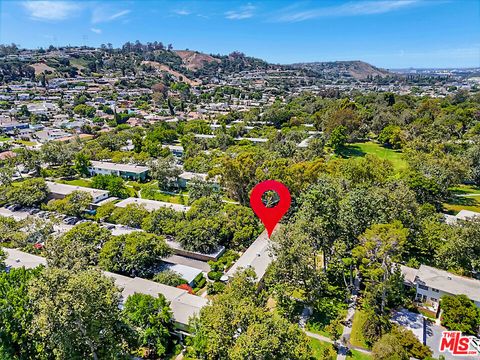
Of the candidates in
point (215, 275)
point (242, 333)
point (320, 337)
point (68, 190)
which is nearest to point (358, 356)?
point (320, 337)

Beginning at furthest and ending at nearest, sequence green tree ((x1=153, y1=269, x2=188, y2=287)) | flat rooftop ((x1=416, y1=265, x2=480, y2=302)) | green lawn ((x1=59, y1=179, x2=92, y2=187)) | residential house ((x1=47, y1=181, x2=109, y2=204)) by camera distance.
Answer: green lawn ((x1=59, y1=179, x2=92, y2=187)) → residential house ((x1=47, y1=181, x2=109, y2=204)) → green tree ((x1=153, y1=269, x2=188, y2=287)) → flat rooftop ((x1=416, y1=265, x2=480, y2=302))

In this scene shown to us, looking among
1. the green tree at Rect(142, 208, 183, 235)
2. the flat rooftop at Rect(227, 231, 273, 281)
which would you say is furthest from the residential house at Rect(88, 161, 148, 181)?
the flat rooftop at Rect(227, 231, 273, 281)

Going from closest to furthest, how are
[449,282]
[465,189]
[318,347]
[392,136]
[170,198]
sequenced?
[318,347]
[449,282]
[170,198]
[465,189]
[392,136]

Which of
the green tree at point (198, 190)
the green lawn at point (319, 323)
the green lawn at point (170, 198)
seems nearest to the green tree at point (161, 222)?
the green tree at point (198, 190)

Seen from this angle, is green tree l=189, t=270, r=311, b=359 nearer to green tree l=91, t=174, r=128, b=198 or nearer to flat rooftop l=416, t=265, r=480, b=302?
flat rooftop l=416, t=265, r=480, b=302

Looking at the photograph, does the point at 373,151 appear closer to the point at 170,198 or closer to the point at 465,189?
the point at 465,189
